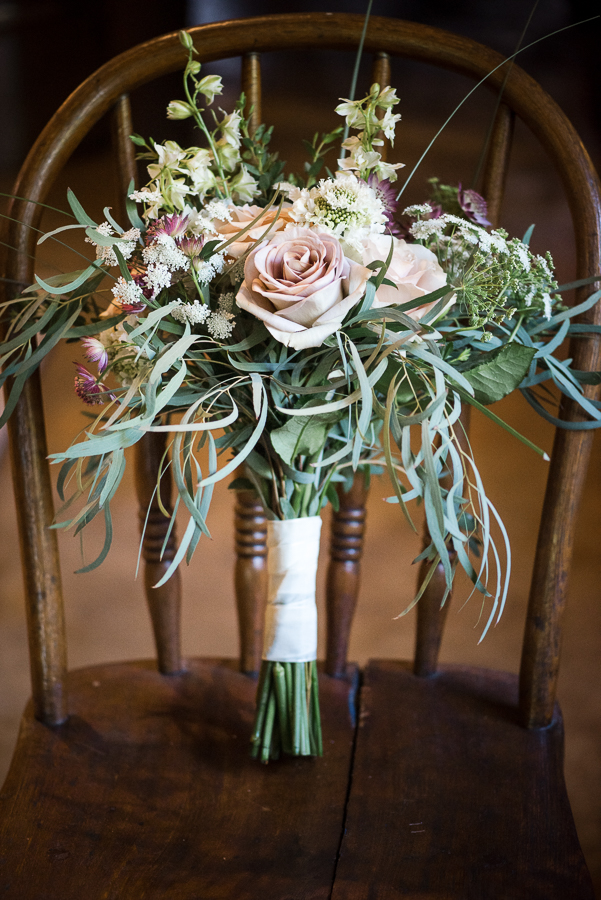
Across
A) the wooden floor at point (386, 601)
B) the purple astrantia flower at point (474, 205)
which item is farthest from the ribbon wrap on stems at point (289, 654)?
the wooden floor at point (386, 601)

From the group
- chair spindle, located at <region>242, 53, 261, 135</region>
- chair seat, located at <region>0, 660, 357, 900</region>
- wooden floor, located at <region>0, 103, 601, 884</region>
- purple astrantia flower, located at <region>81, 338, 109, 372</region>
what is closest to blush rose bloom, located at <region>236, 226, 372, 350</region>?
purple astrantia flower, located at <region>81, 338, 109, 372</region>

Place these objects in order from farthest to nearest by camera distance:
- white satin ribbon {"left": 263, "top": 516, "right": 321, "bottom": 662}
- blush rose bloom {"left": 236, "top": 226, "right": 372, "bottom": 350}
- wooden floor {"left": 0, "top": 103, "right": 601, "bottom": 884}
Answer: wooden floor {"left": 0, "top": 103, "right": 601, "bottom": 884}, white satin ribbon {"left": 263, "top": 516, "right": 321, "bottom": 662}, blush rose bloom {"left": 236, "top": 226, "right": 372, "bottom": 350}

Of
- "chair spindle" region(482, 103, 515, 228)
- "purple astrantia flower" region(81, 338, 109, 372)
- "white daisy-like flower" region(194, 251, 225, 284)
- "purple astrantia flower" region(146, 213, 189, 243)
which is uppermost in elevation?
"chair spindle" region(482, 103, 515, 228)

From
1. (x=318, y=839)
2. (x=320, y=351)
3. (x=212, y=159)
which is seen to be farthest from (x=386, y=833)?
(x=212, y=159)

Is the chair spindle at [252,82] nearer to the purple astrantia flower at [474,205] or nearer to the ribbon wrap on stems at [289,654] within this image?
the purple astrantia flower at [474,205]

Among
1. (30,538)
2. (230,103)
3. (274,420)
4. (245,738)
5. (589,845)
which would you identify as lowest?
(589,845)

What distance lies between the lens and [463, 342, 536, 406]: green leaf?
58 centimetres

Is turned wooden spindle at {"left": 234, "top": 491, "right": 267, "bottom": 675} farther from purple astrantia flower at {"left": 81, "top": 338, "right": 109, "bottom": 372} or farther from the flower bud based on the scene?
the flower bud

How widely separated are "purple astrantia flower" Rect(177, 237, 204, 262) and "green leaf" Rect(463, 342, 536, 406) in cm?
23

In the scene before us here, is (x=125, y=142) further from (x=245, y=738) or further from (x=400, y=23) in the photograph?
(x=245, y=738)

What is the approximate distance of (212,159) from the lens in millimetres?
622

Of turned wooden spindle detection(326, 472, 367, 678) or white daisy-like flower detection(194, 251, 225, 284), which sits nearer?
white daisy-like flower detection(194, 251, 225, 284)

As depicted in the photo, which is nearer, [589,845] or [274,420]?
[274,420]

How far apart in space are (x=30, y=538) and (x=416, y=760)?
16.4 inches
